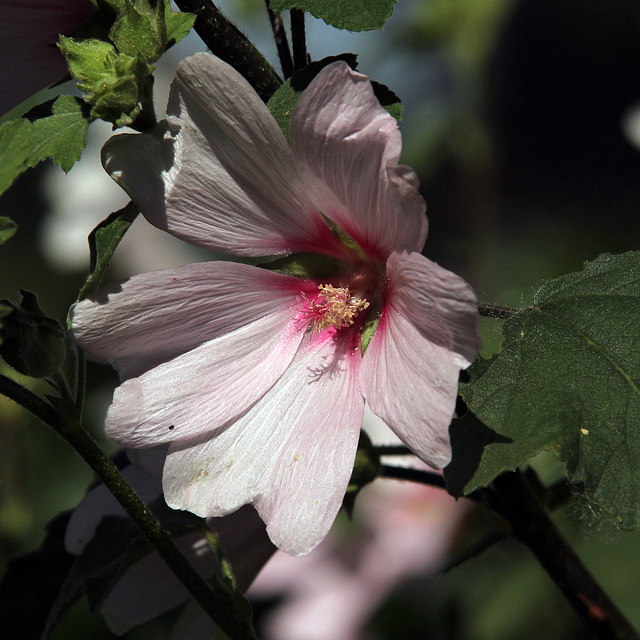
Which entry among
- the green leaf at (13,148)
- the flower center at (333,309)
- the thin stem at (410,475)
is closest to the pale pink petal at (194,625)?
the thin stem at (410,475)

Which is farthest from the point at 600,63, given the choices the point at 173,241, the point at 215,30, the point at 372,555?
the point at 215,30

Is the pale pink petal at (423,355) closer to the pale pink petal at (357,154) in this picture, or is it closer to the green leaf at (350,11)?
the pale pink petal at (357,154)

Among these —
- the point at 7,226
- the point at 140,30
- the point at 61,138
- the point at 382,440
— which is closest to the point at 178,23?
the point at 140,30

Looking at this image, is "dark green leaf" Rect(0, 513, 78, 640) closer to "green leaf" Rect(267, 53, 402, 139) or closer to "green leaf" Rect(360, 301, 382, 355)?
"green leaf" Rect(360, 301, 382, 355)

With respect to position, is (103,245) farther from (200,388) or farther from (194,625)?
(194,625)

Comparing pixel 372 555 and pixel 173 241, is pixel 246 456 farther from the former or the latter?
pixel 173 241

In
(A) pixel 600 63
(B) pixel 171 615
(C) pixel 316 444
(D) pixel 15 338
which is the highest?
(D) pixel 15 338

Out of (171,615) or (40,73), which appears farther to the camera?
(171,615)

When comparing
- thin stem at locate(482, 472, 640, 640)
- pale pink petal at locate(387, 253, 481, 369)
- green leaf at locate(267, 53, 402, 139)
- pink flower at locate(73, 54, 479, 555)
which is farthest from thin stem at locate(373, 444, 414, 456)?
green leaf at locate(267, 53, 402, 139)
